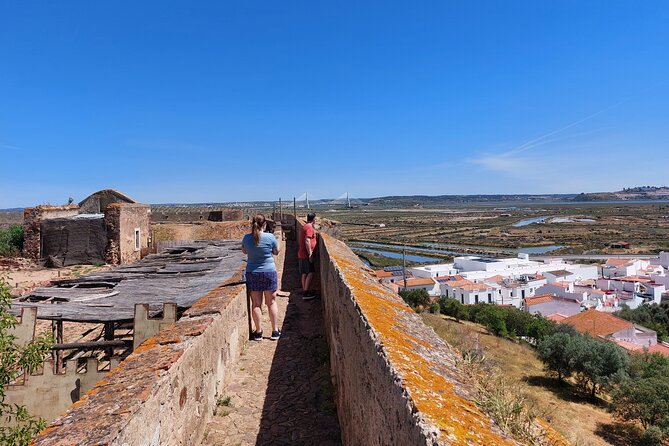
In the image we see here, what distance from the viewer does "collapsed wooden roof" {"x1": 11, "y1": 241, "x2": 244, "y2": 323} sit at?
557 cm

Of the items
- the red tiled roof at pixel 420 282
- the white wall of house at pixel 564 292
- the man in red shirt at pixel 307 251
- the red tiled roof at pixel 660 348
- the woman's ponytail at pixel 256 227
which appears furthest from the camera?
the red tiled roof at pixel 420 282

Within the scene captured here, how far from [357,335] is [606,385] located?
2613 centimetres

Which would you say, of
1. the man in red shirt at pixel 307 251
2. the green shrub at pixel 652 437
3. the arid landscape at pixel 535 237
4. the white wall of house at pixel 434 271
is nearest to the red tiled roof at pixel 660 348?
the green shrub at pixel 652 437

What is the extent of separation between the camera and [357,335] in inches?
98.4

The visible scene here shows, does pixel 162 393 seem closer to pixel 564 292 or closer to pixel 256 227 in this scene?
Result: pixel 256 227

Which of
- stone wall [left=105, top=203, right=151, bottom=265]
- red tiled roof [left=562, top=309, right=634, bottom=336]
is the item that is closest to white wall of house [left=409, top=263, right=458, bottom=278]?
red tiled roof [left=562, top=309, right=634, bottom=336]

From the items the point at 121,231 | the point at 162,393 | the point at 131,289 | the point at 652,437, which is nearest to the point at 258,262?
the point at 131,289

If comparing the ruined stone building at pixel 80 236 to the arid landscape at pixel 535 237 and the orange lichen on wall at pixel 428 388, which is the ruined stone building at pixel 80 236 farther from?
the arid landscape at pixel 535 237

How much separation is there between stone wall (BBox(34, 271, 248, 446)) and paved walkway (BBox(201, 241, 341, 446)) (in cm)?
21

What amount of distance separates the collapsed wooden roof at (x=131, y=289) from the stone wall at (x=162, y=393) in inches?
72.2

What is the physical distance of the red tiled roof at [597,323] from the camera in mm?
34406

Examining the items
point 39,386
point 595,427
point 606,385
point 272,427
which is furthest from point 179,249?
point 606,385

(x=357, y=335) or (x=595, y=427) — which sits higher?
(x=357, y=335)

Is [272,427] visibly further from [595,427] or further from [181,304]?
[595,427]
